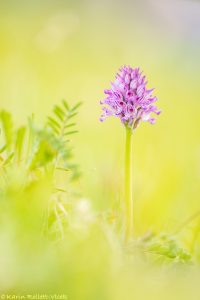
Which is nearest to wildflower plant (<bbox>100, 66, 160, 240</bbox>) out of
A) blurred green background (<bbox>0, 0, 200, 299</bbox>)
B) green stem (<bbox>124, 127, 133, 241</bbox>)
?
green stem (<bbox>124, 127, 133, 241</bbox>)

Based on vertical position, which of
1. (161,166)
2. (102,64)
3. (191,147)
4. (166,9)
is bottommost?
(161,166)

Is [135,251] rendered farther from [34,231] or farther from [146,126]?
[146,126]

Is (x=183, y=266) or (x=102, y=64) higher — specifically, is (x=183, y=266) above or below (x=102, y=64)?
below

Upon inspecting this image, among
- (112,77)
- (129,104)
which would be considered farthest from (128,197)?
(112,77)

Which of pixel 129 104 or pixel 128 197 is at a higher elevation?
pixel 129 104

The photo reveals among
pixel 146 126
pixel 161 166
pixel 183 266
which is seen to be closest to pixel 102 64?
pixel 146 126

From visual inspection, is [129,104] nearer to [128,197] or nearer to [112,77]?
[128,197]

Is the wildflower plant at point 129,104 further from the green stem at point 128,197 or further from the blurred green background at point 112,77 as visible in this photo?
the blurred green background at point 112,77

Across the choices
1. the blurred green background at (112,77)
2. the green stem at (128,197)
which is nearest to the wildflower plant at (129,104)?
the green stem at (128,197)
